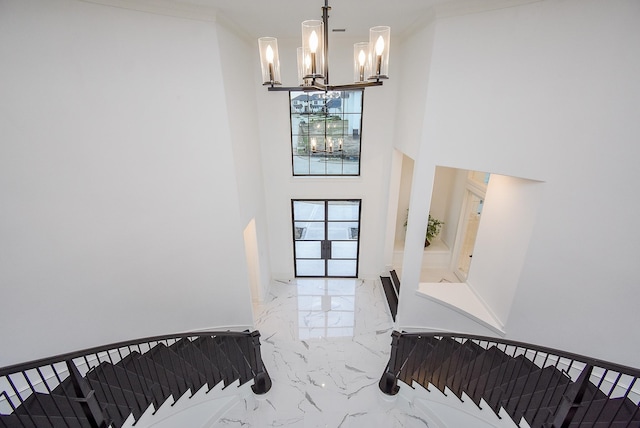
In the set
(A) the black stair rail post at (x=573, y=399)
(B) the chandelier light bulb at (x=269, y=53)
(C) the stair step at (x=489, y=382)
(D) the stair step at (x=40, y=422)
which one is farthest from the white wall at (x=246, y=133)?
(A) the black stair rail post at (x=573, y=399)

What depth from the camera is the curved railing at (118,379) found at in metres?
2.51

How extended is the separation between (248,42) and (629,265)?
631cm

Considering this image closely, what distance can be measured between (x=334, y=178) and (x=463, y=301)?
3509 millimetres

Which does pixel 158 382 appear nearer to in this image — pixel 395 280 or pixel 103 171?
pixel 103 171

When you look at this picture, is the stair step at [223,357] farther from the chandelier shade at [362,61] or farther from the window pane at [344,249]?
the chandelier shade at [362,61]

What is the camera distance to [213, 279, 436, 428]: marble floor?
4.23 meters

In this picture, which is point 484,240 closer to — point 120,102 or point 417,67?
point 417,67

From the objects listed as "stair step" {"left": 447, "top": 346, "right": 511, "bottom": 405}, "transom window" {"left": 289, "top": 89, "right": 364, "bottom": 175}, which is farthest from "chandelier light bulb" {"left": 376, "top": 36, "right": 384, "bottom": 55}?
"transom window" {"left": 289, "top": 89, "right": 364, "bottom": 175}

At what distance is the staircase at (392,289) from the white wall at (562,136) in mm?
2372

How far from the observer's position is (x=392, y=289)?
7012 mm

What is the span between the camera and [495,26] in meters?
3.68

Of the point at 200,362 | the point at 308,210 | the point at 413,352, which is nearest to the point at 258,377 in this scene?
the point at 200,362

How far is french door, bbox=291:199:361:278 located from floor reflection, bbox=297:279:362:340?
1.07ft

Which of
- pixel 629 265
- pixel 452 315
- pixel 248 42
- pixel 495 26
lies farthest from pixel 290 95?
pixel 629 265
